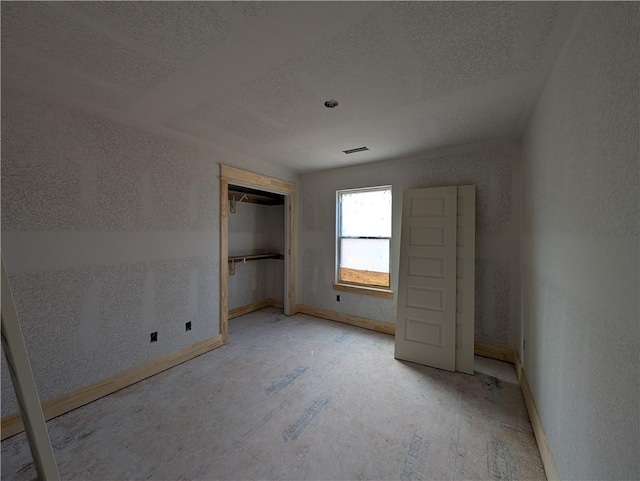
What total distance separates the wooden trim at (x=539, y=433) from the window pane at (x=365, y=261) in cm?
182

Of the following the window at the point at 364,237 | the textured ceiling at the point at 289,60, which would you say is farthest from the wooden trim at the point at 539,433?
the textured ceiling at the point at 289,60

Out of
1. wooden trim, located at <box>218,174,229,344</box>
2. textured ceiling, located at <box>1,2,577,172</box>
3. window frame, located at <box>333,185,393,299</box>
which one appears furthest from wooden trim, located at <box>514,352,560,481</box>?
wooden trim, located at <box>218,174,229,344</box>

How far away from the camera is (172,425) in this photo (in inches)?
75.8

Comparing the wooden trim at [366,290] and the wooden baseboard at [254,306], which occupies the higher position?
the wooden trim at [366,290]

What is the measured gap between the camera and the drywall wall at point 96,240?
1897 mm

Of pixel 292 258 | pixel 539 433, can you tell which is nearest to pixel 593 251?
pixel 539 433

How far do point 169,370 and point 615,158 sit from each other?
11.6ft

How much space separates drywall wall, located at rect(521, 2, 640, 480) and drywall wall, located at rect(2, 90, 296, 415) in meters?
3.15

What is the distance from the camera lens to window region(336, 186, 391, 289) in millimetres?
3777

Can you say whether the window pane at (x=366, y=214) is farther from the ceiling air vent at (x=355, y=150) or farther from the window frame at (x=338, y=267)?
the ceiling air vent at (x=355, y=150)

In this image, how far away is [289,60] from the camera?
1.56 meters

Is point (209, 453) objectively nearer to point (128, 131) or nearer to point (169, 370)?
point (169, 370)

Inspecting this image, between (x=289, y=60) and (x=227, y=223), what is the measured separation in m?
2.29

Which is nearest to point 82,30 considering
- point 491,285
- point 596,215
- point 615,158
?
point 615,158
